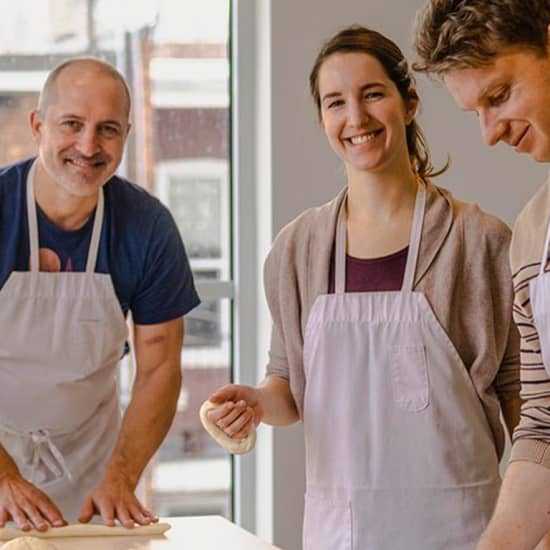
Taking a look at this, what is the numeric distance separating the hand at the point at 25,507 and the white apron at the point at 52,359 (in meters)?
0.27

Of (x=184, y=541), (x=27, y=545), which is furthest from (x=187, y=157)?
(x=27, y=545)

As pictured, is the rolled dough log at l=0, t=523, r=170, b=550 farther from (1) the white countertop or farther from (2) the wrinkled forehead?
(2) the wrinkled forehead

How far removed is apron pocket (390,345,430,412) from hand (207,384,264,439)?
25 centimetres

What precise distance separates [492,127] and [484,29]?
0.13m

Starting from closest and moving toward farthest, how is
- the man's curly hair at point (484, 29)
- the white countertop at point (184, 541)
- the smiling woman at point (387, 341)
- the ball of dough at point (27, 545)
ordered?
the man's curly hair at point (484, 29) < the ball of dough at point (27, 545) < the white countertop at point (184, 541) < the smiling woman at point (387, 341)

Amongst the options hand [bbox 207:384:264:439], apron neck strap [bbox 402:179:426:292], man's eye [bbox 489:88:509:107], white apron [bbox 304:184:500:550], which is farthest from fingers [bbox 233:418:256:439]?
man's eye [bbox 489:88:509:107]

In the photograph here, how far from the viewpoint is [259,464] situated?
3551 mm

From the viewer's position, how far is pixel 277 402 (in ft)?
7.80

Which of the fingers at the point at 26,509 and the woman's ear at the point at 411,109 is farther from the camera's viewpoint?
the woman's ear at the point at 411,109

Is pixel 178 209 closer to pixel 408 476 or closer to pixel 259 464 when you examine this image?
pixel 259 464

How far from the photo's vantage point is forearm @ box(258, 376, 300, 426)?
2.36m

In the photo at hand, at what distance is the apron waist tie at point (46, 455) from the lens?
2561 mm

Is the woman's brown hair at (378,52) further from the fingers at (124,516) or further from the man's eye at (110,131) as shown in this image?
the fingers at (124,516)

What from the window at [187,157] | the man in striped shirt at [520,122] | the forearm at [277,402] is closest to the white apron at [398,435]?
the forearm at [277,402]
